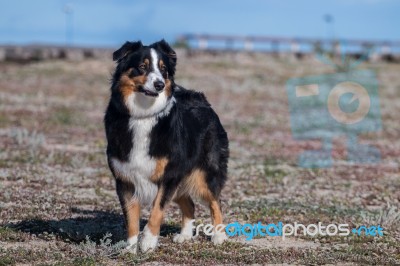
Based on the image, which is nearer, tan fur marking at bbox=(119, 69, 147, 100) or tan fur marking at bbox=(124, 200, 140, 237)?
tan fur marking at bbox=(119, 69, 147, 100)

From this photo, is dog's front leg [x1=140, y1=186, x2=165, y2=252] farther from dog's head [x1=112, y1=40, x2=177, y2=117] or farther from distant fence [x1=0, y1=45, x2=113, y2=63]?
distant fence [x1=0, y1=45, x2=113, y2=63]

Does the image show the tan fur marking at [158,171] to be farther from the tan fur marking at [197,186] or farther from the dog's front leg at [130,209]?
the tan fur marking at [197,186]

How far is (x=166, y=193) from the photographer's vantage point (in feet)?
27.8

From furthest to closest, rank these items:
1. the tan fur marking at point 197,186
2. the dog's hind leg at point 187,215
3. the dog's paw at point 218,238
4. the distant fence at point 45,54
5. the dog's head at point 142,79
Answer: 1. the distant fence at point 45,54
2. the dog's hind leg at point 187,215
3. the dog's paw at point 218,238
4. the tan fur marking at point 197,186
5. the dog's head at point 142,79

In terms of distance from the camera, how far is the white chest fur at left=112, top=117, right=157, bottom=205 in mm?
8305

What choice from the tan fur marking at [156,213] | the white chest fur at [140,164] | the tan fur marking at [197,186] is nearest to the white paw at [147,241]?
the tan fur marking at [156,213]

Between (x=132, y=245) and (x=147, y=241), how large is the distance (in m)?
0.18

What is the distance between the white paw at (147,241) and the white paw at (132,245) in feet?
0.24

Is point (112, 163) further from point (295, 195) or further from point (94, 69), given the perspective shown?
point (94, 69)

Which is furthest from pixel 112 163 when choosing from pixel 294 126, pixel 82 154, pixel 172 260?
pixel 294 126

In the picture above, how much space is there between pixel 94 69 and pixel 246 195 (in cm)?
3122

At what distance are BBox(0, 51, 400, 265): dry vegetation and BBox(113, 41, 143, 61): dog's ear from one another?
210 centimetres

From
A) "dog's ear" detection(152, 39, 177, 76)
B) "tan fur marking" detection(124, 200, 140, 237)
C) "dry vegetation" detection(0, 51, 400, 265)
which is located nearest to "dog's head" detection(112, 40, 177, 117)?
"dog's ear" detection(152, 39, 177, 76)

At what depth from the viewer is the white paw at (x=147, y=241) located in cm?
848
